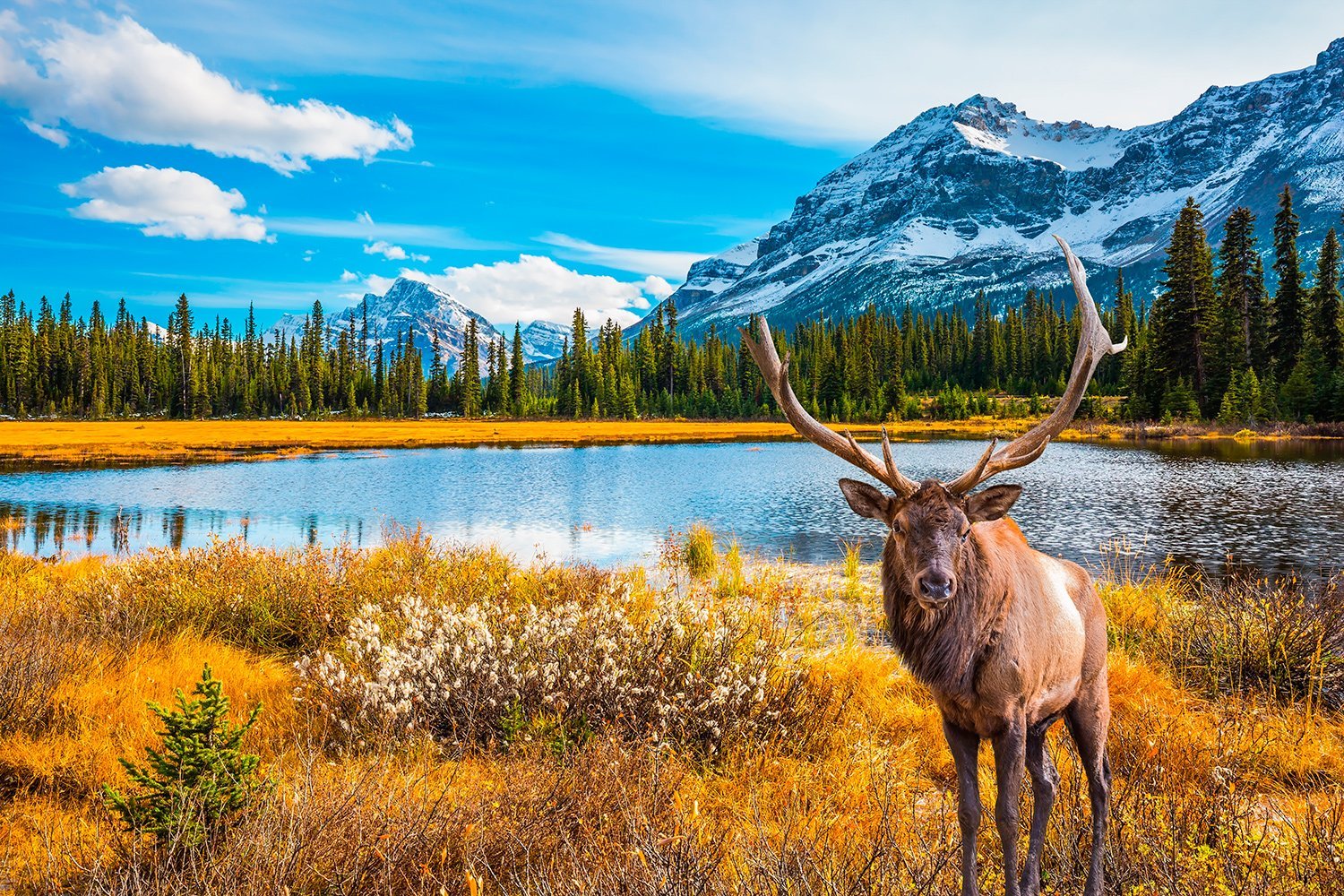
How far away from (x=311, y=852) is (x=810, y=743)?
352 centimetres

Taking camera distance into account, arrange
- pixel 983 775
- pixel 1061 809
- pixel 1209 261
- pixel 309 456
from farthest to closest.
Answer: pixel 1209 261 → pixel 309 456 → pixel 983 775 → pixel 1061 809

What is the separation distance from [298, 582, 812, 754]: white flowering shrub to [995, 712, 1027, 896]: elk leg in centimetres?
219

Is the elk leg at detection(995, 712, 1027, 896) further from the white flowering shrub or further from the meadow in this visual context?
the white flowering shrub

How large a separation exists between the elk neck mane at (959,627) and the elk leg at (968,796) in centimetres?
27

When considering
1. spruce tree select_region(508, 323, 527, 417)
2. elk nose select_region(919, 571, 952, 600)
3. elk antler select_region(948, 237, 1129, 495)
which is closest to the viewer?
elk nose select_region(919, 571, 952, 600)

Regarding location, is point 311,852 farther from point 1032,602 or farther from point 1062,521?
point 1062,521

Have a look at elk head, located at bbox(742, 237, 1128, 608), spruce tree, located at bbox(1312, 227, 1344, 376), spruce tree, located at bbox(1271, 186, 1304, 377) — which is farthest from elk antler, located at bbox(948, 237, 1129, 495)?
spruce tree, located at bbox(1271, 186, 1304, 377)

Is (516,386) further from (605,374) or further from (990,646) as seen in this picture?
(990,646)

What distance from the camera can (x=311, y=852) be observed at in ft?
10.7

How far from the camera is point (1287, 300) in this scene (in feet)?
180

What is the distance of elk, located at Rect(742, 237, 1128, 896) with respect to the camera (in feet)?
10.3

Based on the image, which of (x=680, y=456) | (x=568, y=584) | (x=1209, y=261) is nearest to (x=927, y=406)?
(x=1209, y=261)

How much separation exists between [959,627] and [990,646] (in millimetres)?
163

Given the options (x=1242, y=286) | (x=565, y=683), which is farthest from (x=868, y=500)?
(x=1242, y=286)
